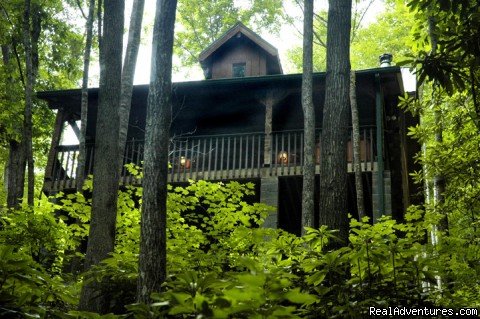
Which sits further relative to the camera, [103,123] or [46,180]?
[46,180]

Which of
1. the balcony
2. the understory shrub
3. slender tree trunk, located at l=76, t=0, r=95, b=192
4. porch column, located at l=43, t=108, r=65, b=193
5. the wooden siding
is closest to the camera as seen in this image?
the understory shrub

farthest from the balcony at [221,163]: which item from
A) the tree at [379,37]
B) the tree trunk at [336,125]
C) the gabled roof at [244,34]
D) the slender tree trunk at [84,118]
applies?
the tree at [379,37]

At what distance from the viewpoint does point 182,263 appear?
5.98 m

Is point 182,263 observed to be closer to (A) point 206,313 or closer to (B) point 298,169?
(A) point 206,313

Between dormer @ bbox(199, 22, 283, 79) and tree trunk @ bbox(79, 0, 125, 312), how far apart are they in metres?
10.8

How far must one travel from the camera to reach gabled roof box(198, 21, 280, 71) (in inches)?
736

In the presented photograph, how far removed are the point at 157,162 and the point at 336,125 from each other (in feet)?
7.52

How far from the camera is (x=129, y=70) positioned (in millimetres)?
10992

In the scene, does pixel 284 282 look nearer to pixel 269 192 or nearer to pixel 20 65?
pixel 269 192

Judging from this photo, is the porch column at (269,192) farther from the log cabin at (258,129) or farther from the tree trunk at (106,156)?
the tree trunk at (106,156)

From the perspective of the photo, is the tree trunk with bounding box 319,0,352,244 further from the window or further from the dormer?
the window

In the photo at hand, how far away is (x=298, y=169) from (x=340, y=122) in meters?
7.76

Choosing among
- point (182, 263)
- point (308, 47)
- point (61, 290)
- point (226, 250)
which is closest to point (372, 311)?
point (61, 290)

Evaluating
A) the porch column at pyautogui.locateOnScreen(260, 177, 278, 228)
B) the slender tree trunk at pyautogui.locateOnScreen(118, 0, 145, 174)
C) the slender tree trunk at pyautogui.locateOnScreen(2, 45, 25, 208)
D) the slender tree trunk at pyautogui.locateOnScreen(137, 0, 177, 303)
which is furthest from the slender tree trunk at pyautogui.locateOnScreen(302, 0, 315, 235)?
the slender tree trunk at pyautogui.locateOnScreen(2, 45, 25, 208)
